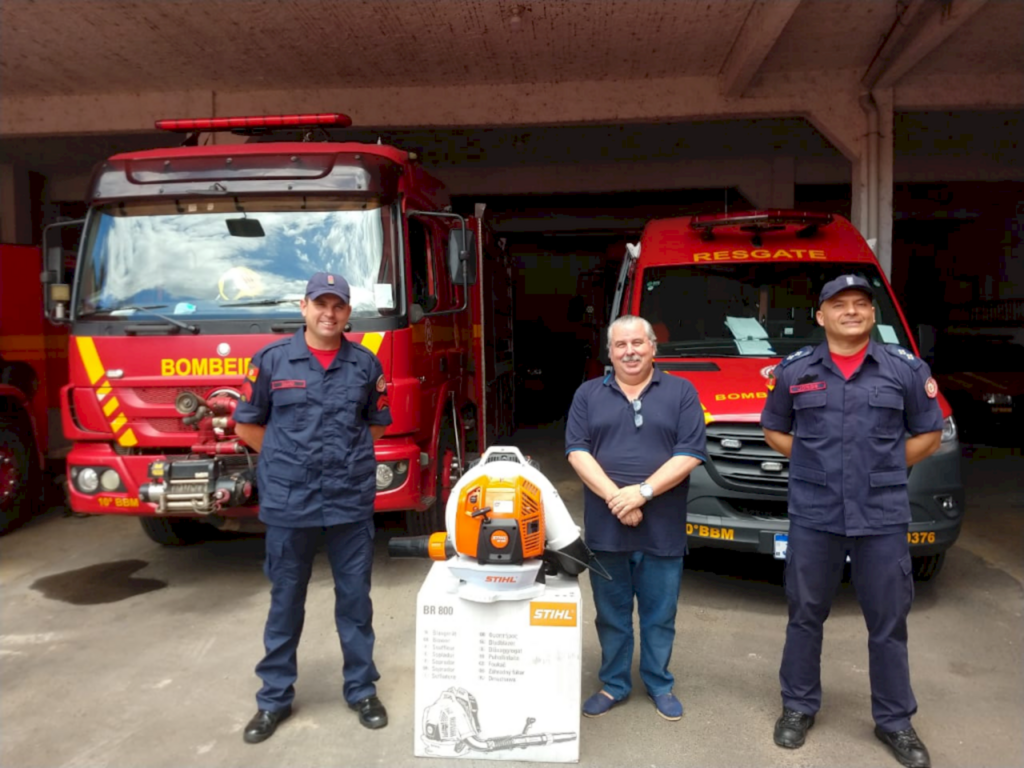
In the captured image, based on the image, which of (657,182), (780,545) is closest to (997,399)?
(657,182)

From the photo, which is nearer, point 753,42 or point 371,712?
point 371,712

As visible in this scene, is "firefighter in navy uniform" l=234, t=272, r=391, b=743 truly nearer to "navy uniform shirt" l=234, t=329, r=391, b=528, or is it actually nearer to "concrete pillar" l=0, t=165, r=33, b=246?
"navy uniform shirt" l=234, t=329, r=391, b=528

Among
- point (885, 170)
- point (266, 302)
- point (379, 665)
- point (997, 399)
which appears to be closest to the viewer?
point (379, 665)

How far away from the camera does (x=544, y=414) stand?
1438cm

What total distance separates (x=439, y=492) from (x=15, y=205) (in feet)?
36.1

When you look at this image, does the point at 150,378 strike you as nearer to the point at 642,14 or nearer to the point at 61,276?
the point at 61,276

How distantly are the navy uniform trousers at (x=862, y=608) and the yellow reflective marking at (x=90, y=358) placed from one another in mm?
3919

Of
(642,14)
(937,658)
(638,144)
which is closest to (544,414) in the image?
(638,144)

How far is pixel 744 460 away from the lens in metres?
4.27

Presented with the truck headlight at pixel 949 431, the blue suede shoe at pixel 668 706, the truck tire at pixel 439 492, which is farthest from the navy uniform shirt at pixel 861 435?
the truck tire at pixel 439 492

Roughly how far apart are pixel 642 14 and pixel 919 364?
490 centimetres

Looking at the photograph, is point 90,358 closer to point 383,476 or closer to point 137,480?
A: point 137,480

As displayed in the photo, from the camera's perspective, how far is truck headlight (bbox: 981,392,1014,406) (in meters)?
9.09

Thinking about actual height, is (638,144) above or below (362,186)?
above
